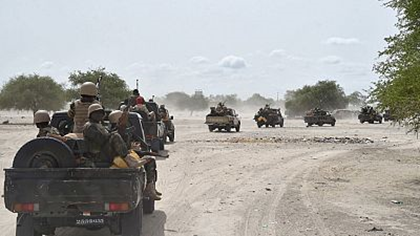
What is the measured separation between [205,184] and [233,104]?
179 m

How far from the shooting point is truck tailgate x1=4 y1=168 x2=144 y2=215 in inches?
284

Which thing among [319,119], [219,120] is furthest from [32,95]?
[219,120]

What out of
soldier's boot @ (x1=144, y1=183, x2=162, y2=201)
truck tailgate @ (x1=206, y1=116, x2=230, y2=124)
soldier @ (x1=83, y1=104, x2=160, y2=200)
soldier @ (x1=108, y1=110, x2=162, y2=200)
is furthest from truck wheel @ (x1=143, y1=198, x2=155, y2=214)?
truck tailgate @ (x1=206, y1=116, x2=230, y2=124)

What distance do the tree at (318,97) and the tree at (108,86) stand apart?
46359 mm

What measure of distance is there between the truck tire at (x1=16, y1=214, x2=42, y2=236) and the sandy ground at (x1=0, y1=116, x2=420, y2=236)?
4.27 ft

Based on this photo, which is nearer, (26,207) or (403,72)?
(26,207)

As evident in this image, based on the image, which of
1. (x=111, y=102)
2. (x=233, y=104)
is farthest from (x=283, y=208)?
(x=233, y=104)

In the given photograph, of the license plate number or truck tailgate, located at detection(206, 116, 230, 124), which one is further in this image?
truck tailgate, located at detection(206, 116, 230, 124)

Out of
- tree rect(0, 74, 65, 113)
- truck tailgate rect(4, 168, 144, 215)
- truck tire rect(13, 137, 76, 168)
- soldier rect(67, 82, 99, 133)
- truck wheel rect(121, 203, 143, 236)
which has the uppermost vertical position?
tree rect(0, 74, 65, 113)

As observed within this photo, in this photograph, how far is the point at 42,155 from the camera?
7.47 metres

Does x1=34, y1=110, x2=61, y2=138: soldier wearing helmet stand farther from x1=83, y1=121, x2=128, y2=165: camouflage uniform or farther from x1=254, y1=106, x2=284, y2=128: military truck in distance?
x1=254, y1=106, x2=284, y2=128: military truck in distance

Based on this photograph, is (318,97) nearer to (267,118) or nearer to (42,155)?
(267,118)

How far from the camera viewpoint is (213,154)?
22.6 metres

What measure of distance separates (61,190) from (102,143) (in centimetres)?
89
